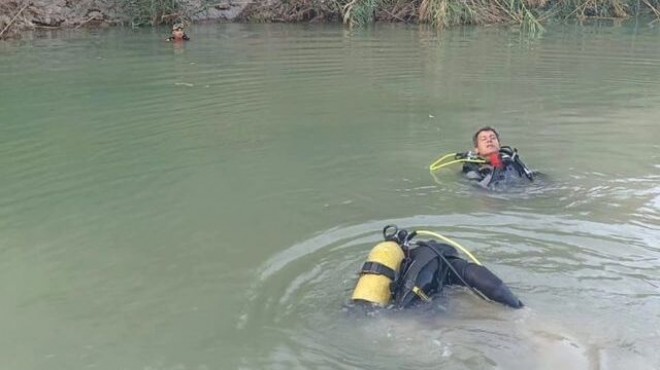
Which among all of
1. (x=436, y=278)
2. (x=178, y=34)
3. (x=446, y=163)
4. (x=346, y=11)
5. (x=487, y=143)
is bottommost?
(x=436, y=278)

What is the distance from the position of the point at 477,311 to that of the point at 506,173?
2.34 metres

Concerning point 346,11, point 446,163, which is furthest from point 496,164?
point 346,11

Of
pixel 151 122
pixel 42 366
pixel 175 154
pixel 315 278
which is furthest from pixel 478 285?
pixel 151 122

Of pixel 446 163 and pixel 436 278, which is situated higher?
pixel 446 163

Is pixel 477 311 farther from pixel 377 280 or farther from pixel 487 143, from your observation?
pixel 487 143

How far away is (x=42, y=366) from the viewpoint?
3.85m

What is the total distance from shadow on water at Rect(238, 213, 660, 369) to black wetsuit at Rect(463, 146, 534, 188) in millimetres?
870

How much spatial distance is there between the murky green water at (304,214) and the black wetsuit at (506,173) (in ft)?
0.42

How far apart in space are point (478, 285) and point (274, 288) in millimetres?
1139

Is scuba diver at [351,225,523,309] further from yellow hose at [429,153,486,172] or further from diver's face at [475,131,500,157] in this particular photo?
yellow hose at [429,153,486,172]

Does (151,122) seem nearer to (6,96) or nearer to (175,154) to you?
(175,154)

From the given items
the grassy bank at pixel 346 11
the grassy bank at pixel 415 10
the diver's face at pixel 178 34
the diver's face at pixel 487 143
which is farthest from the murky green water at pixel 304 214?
the grassy bank at pixel 415 10

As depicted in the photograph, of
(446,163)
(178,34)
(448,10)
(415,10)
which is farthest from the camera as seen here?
(415,10)

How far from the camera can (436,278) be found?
4.24 m
